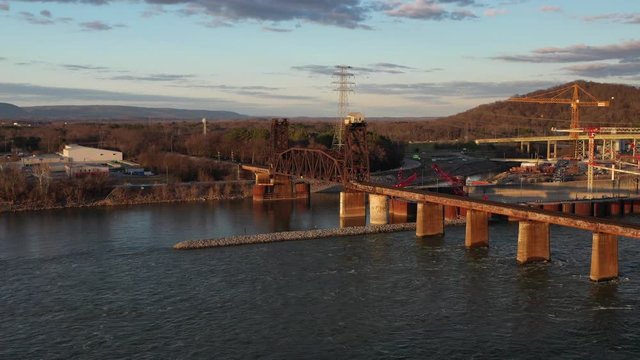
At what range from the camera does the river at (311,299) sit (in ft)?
89.6

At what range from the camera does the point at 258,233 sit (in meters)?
54.2

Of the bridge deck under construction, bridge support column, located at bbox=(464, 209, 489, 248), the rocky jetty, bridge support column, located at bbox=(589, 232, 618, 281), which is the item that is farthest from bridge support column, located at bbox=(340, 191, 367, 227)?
bridge support column, located at bbox=(589, 232, 618, 281)

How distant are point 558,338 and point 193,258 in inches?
975

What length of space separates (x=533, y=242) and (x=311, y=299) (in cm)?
1598

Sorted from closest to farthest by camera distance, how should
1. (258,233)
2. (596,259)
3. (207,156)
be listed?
(596,259)
(258,233)
(207,156)

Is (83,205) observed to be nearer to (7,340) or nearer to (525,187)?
(7,340)

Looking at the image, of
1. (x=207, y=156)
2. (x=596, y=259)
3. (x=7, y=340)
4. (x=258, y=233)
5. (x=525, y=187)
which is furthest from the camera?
(x=207, y=156)

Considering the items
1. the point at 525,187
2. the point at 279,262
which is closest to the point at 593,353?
the point at 279,262

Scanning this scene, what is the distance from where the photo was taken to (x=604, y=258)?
3581 cm

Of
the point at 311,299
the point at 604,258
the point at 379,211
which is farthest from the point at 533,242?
the point at 379,211

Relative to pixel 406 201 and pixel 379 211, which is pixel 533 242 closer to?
pixel 379 211

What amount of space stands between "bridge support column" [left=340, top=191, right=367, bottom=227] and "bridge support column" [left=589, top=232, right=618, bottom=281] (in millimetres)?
27097

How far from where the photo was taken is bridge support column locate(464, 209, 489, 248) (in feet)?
150

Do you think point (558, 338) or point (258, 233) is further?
point (258, 233)
